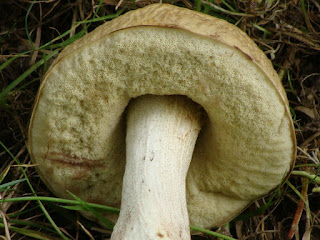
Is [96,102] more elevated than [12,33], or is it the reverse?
[96,102]

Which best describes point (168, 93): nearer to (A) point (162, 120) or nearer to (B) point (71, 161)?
(A) point (162, 120)

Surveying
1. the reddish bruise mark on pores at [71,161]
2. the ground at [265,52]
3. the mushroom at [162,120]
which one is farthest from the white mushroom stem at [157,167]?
the ground at [265,52]

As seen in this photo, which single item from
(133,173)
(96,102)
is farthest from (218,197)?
(96,102)

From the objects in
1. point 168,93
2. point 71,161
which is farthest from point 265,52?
point 71,161

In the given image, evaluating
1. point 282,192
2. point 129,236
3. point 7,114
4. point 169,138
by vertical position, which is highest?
point 169,138

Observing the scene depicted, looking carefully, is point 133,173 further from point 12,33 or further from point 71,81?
point 12,33

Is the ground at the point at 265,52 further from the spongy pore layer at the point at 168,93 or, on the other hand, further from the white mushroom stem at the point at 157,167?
the white mushroom stem at the point at 157,167
